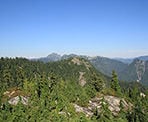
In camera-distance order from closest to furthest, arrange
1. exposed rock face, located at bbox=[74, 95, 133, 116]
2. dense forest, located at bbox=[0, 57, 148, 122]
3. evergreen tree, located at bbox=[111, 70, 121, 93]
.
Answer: dense forest, located at bbox=[0, 57, 148, 122] < exposed rock face, located at bbox=[74, 95, 133, 116] < evergreen tree, located at bbox=[111, 70, 121, 93]

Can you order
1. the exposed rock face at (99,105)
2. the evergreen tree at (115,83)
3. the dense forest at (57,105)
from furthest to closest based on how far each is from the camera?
the evergreen tree at (115,83), the exposed rock face at (99,105), the dense forest at (57,105)

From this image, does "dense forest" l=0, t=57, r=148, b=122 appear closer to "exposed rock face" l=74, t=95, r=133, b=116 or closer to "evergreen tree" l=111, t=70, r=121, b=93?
"exposed rock face" l=74, t=95, r=133, b=116

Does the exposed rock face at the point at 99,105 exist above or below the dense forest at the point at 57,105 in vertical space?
below

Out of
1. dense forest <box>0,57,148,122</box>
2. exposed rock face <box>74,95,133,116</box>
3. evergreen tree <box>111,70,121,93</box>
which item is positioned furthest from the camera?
evergreen tree <box>111,70,121,93</box>

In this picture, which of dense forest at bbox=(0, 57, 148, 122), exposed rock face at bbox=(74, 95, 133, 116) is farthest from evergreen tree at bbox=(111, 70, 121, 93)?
dense forest at bbox=(0, 57, 148, 122)

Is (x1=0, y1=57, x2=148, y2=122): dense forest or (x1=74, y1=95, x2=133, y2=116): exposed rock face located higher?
(x1=0, y1=57, x2=148, y2=122): dense forest

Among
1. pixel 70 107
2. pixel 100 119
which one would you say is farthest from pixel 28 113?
pixel 100 119

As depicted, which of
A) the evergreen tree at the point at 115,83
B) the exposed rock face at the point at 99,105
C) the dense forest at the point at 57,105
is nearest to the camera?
the dense forest at the point at 57,105

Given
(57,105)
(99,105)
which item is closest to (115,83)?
(99,105)

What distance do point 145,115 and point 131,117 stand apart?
15.8 feet

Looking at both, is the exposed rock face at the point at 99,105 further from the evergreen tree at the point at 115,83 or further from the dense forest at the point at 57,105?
the evergreen tree at the point at 115,83

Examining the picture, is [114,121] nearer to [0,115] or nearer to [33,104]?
[33,104]

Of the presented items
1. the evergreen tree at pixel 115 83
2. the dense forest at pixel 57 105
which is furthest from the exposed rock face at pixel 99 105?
the evergreen tree at pixel 115 83

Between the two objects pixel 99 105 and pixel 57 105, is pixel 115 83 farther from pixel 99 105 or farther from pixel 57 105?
pixel 57 105
